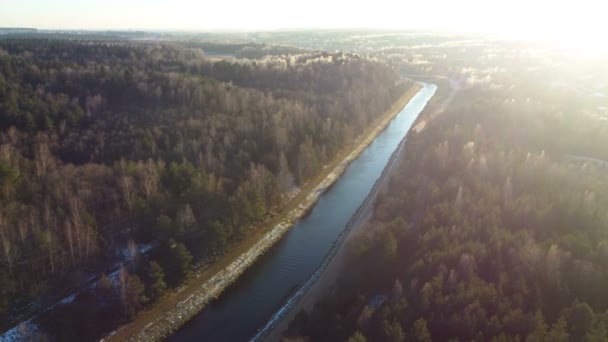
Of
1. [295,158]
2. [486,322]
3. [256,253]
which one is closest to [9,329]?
[256,253]

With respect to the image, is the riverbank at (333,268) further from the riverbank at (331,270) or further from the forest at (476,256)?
the forest at (476,256)

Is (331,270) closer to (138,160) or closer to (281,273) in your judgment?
(281,273)

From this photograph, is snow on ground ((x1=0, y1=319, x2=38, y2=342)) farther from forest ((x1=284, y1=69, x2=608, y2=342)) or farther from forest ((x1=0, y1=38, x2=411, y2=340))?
forest ((x1=284, y1=69, x2=608, y2=342))

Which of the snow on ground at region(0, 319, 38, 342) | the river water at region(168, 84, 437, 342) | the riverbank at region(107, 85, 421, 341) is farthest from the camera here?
the river water at region(168, 84, 437, 342)

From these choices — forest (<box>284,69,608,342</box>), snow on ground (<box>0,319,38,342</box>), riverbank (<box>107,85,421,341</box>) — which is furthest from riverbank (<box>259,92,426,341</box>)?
snow on ground (<box>0,319,38,342</box>)

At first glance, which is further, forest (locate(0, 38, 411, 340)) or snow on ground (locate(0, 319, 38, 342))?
forest (locate(0, 38, 411, 340))

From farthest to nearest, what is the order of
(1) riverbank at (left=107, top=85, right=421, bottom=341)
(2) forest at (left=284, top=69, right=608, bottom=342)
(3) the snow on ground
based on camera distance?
(1) riverbank at (left=107, top=85, right=421, bottom=341) < (3) the snow on ground < (2) forest at (left=284, top=69, right=608, bottom=342)

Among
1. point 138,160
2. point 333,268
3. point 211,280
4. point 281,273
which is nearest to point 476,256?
point 333,268

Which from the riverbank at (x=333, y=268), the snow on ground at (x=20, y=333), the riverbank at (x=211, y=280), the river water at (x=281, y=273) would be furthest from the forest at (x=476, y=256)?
→ the snow on ground at (x=20, y=333)
